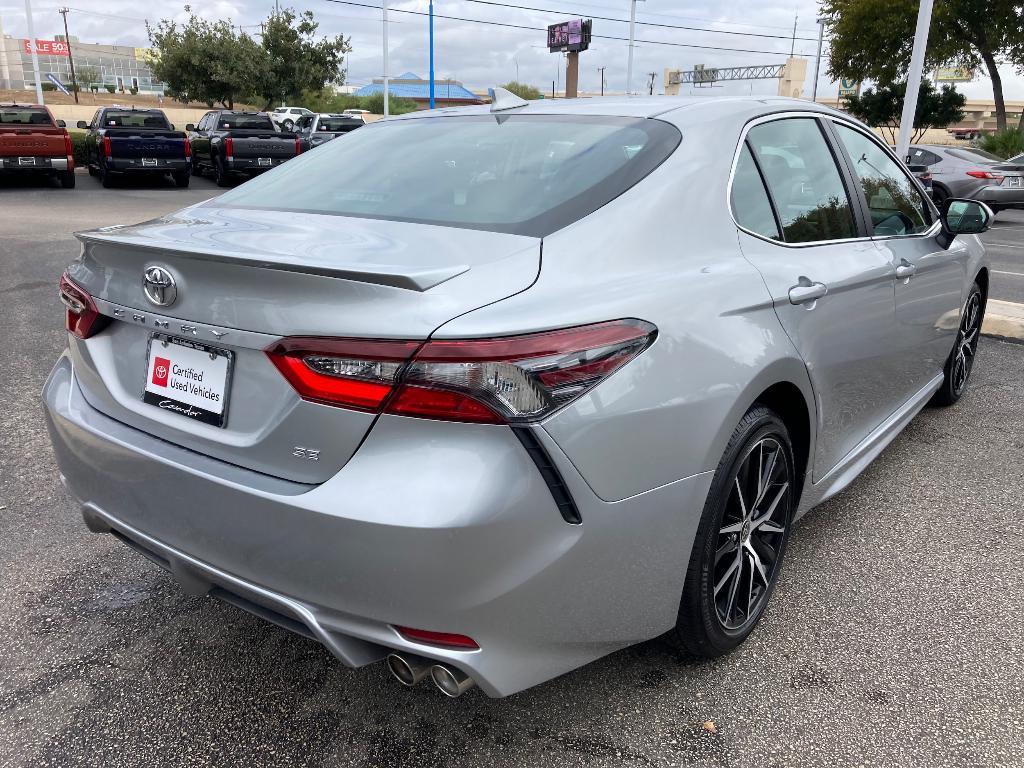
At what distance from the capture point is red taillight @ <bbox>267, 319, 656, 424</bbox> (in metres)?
1.69

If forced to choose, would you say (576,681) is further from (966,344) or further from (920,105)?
(920,105)

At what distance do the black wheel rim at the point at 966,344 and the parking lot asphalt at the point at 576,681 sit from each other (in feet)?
4.81

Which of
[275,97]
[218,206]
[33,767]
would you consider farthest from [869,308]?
[275,97]

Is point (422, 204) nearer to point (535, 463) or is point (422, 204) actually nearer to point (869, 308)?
point (535, 463)

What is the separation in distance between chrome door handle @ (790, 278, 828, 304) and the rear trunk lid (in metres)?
0.94

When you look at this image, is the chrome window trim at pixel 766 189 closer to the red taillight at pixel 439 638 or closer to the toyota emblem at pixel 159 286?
the red taillight at pixel 439 638

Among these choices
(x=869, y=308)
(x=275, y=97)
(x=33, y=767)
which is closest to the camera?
(x=33, y=767)

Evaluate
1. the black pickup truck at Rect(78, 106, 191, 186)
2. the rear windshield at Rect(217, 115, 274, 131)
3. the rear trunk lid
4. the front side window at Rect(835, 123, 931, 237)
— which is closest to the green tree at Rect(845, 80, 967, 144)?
the rear windshield at Rect(217, 115, 274, 131)

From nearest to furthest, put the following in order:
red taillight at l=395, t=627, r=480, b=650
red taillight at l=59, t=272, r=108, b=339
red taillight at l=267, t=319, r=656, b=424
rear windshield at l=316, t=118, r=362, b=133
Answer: red taillight at l=267, t=319, r=656, b=424 < red taillight at l=395, t=627, r=480, b=650 < red taillight at l=59, t=272, r=108, b=339 < rear windshield at l=316, t=118, r=362, b=133

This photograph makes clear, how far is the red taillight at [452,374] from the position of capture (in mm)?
1686

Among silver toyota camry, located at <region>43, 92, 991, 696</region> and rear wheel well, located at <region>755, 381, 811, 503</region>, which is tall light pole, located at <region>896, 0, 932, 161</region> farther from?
silver toyota camry, located at <region>43, 92, 991, 696</region>

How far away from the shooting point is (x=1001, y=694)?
7.84 feet

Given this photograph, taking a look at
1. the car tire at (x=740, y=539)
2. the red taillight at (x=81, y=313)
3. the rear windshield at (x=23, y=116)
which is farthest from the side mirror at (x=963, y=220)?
the rear windshield at (x=23, y=116)

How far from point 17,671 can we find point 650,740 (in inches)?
71.6
